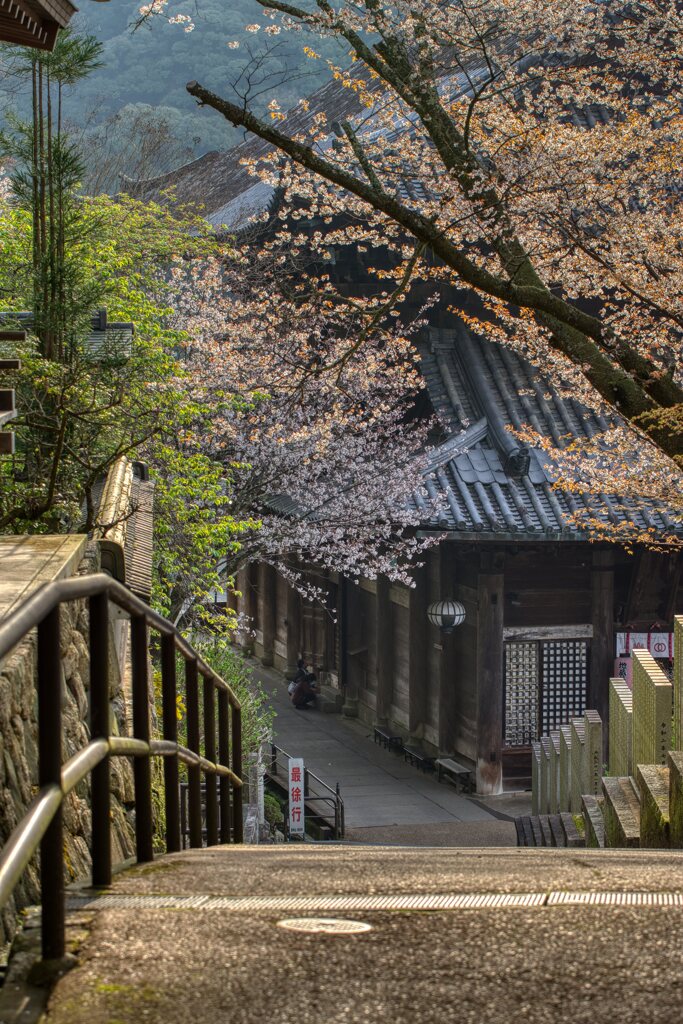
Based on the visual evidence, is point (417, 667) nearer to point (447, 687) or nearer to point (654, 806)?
point (447, 687)

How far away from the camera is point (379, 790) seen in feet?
61.8

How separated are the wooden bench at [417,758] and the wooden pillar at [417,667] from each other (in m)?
0.28

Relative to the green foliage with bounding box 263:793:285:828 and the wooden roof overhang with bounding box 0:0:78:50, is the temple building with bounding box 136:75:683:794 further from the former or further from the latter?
the wooden roof overhang with bounding box 0:0:78:50

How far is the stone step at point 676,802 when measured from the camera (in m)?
7.53

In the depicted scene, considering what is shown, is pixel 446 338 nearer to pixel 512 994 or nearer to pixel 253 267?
pixel 253 267

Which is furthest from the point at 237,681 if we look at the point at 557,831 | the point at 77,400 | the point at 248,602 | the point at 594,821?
the point at 248,602

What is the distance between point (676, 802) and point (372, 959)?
16.4ft

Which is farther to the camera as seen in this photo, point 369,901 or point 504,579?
point 504,579

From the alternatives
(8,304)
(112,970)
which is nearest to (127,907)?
(112,970)

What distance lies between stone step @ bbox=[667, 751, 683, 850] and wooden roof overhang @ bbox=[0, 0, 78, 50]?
5.76 metres

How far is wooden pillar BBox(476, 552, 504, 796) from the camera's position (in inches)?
738

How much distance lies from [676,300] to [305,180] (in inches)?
230

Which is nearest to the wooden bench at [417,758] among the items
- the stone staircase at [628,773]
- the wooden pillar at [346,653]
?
the wooden pillar at [346,653]

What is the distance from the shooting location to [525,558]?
1916 centimetres
